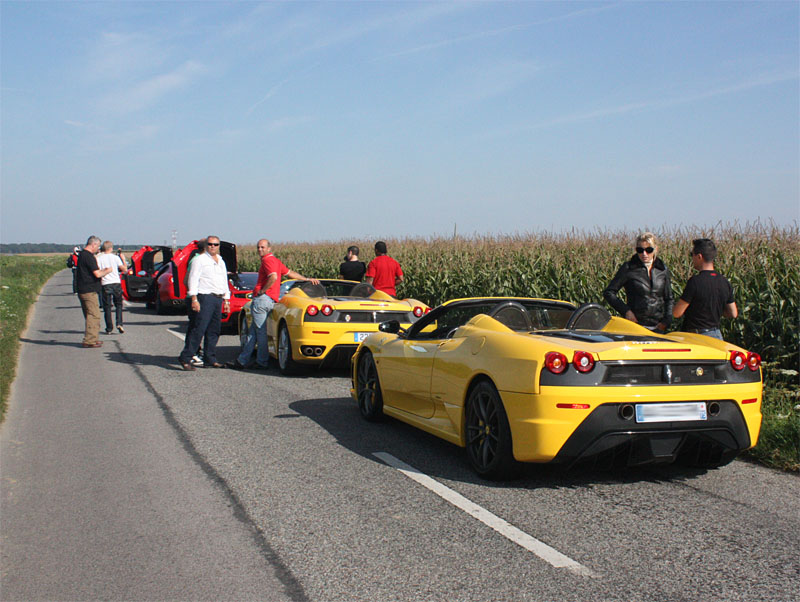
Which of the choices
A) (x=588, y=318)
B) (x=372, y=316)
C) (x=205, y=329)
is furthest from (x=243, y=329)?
(x=588, y=318)

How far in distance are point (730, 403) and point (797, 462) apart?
4.16ft

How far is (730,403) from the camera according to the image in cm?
526

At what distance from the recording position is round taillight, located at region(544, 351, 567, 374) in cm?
501

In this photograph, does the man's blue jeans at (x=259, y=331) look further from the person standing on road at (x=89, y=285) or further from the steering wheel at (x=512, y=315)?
the steering wheel at (x=512, y=315)

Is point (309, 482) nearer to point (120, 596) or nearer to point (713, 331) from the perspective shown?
point (120, 596)

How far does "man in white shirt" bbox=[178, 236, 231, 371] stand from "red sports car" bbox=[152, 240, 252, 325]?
3924mm

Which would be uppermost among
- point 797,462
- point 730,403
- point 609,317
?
point 609,317

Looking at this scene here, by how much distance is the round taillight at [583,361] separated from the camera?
5.02 metres

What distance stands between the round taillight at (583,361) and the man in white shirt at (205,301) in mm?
7424

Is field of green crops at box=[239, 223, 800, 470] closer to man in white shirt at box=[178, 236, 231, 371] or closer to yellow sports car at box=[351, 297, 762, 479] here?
yellow sports car at box=[351, 297, 762, 479]

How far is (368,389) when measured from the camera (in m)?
7.82

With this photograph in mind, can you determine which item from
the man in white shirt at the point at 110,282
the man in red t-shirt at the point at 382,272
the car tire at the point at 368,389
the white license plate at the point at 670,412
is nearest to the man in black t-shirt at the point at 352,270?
the man in red t-shirt at the point at 382,272

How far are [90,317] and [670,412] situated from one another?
1234 cm

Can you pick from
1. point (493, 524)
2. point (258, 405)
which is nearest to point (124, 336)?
point (258, 405)
